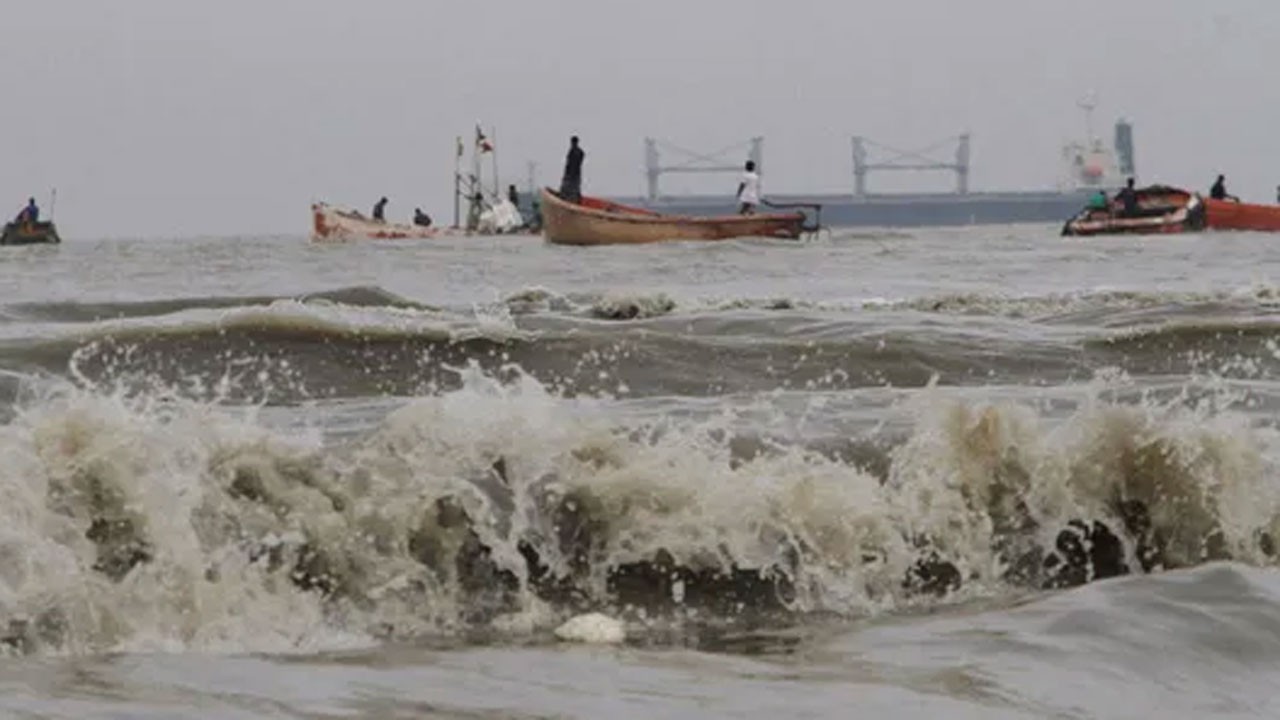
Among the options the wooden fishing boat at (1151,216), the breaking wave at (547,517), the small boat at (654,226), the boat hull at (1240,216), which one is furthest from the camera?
the boat hull at (1240,216)

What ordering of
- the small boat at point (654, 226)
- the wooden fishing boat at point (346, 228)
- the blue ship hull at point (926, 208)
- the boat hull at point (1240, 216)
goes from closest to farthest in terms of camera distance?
the small boat at point (654, 226) → the boat hull at point (1240, 216) → the wooden fishing boat at point (346, 228) → the blue ship hull at point (926, 208)

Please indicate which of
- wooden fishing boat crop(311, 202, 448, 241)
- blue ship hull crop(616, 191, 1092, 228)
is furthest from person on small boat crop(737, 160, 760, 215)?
blue ship hull crop(616, 191, 1092, 228)

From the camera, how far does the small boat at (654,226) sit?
41.1 metres

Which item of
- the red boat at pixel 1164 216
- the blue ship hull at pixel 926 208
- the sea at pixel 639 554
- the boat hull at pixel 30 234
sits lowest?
the blue ship hull at pixel 926 208

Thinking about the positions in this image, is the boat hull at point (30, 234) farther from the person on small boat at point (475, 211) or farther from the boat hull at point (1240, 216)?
the boat hull at point (1240, 216)

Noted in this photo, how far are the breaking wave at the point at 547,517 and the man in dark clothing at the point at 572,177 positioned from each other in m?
34.5

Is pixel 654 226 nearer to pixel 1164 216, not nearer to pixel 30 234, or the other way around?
pixel 1164 216

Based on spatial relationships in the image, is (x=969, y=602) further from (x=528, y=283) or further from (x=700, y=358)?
(x=528, y=283)

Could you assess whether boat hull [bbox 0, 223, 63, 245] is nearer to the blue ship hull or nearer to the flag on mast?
the flag on mast

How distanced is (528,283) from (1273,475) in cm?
1896

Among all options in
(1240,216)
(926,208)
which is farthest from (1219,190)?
(926,208)

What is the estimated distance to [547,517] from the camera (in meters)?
6.23

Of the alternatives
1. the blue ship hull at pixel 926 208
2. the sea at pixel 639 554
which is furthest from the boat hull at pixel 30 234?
the blue ship hull at pixel 926 208

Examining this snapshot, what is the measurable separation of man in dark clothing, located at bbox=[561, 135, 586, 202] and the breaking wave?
34528mm
